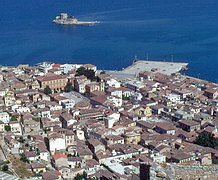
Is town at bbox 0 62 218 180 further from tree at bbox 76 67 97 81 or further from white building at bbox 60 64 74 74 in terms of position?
white building at bbox 60 64 74 74

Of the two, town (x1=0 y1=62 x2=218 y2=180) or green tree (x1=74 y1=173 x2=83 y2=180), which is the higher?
town (x1=0 y1=62 x2=218 y2=180)

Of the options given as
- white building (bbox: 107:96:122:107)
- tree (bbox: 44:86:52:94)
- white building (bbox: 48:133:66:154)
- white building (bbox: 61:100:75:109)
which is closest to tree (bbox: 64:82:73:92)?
tree (bbox: 44:86:52:94)

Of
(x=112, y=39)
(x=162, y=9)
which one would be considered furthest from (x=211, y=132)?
(x=162, y=9)

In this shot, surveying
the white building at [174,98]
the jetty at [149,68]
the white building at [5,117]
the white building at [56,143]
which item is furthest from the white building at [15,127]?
the jetty at [149,68]

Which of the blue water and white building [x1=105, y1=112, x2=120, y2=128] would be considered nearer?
white building [x1=105, y1=112, x2=120, y2=128]

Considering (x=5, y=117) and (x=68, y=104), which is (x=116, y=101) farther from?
(x=5, y=117)

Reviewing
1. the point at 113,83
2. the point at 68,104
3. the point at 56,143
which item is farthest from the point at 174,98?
the point at 56,143

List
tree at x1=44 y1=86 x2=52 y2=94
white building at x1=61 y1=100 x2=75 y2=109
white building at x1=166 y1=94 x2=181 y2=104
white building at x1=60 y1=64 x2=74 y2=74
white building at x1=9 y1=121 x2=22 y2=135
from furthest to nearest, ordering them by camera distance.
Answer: white building at x1=60 y1=64 x2=74 y2=74
tree at x1=44 y1=86 x2=52 y2=94
white building at x1=166 y1=94 x2=181 y2=104
white building at x1=61 y1=100 x2=75 y2=109
white building at x1=9 y1=121 x2=22 y2=135
